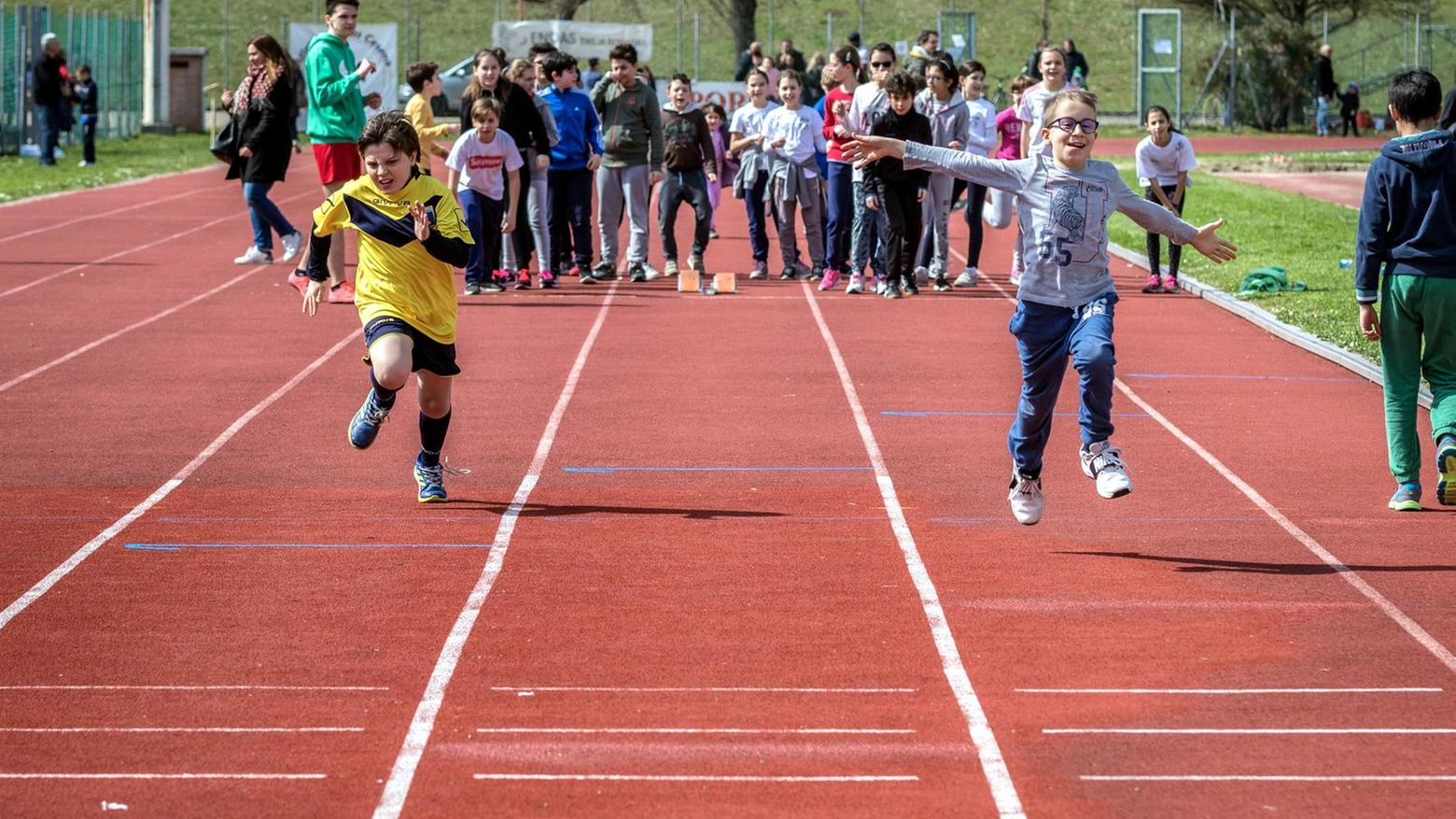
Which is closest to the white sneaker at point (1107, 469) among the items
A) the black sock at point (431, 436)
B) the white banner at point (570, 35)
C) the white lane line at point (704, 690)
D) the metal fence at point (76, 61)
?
the white lane line at point (704, 690)

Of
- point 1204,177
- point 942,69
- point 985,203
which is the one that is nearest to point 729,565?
point 942,69

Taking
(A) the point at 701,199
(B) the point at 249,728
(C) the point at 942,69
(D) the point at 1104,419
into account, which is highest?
(C) the point at 942,69

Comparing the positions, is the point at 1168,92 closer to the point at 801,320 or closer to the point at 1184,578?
the point at 801,320

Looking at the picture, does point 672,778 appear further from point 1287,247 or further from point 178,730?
point 1287,247

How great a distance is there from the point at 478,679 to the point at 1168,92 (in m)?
42.9

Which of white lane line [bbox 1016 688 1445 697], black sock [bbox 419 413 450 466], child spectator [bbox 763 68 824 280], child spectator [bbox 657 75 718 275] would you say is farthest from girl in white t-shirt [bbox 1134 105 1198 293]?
white lane line [bbox 1016 688 1445 697]

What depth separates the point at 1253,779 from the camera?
491 centimetres

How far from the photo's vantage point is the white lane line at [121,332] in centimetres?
1179

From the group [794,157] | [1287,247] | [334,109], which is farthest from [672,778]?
[1287,247]

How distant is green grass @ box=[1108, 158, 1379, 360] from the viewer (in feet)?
47.0

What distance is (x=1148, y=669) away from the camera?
588 centimetres

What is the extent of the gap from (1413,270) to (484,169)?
331 inches

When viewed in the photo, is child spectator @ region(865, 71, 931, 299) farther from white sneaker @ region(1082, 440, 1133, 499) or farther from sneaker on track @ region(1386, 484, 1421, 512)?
white sneaker @ region(1082, 440, 1133, 499)

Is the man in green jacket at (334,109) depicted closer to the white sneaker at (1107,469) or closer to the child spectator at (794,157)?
the child spectator at (794,157)
